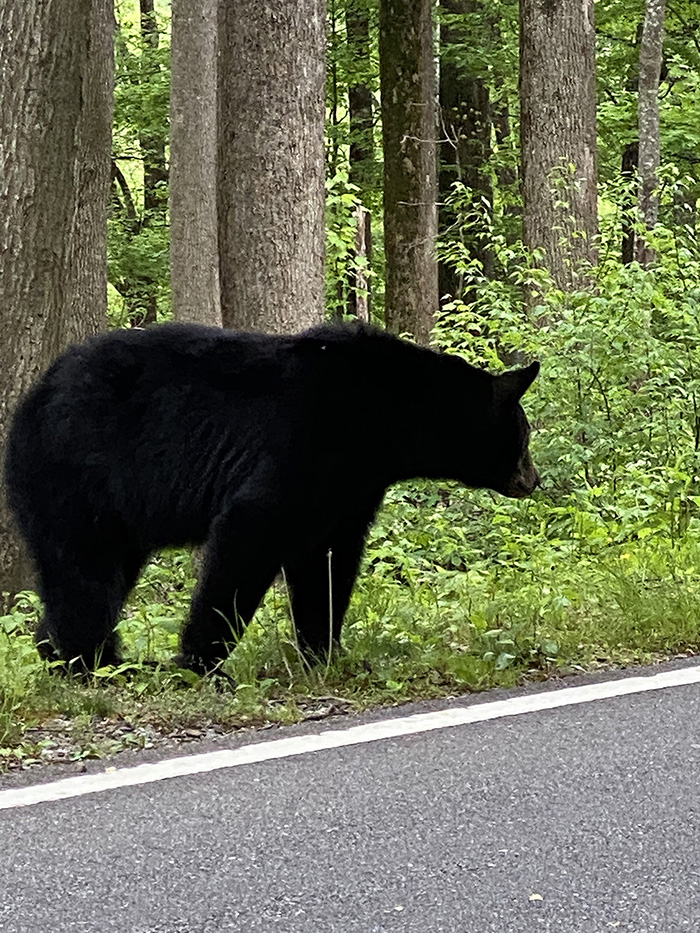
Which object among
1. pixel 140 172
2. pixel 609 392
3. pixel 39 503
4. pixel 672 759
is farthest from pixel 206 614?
pixel 140 172

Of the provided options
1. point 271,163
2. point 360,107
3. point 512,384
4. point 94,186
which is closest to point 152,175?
point 360,107

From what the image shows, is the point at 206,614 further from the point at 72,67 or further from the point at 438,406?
the point at 72,67

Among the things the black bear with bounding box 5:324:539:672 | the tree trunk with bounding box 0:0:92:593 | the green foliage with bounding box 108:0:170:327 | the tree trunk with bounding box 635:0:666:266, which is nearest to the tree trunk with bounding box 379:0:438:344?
the tree trunk with bounding box 635:0:666:266

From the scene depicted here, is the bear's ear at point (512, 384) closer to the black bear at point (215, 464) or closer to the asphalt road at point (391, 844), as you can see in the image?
the black bear at point (215, 464)

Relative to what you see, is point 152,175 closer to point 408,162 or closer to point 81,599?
point 408,162

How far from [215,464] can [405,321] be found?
Answer: 30.8 ft

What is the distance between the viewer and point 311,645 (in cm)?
567

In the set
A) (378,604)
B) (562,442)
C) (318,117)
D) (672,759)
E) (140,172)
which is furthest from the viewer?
(140,172)

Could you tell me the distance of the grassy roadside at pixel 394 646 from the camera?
4598 millimetres

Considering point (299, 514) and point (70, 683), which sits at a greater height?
point (299, 514)

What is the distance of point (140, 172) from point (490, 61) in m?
22.2

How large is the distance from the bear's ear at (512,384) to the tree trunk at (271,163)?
7.84ft

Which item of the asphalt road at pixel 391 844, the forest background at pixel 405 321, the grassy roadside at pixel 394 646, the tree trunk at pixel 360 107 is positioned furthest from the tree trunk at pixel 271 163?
the tree trunk at pixel 360 107

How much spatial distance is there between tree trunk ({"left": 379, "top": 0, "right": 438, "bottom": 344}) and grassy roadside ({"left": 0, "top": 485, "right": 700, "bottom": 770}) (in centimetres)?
662
